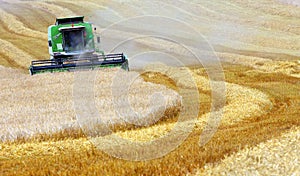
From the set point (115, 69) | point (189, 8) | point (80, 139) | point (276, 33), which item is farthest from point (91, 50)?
point (189, 8)

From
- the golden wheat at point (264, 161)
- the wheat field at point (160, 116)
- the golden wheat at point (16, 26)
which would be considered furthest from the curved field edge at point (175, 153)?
the golden wheat at point (16, 26)

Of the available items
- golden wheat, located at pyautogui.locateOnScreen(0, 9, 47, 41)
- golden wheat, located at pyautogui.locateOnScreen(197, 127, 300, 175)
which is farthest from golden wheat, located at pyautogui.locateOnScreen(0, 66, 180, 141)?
golden wheat, located at pyautogui.locateOnScreen(0, 9, 47, 41)

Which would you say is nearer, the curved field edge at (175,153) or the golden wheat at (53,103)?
the curved field edge at (175,153)

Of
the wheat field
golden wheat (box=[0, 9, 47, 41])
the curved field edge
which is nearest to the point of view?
the curved field edge

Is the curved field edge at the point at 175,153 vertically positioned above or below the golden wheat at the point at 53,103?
above

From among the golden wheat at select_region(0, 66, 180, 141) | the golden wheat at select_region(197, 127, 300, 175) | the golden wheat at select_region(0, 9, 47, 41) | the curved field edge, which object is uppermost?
the golden wheat at select_region(197, 127, 300, 175)

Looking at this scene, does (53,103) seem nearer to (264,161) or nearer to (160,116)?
(160,116)

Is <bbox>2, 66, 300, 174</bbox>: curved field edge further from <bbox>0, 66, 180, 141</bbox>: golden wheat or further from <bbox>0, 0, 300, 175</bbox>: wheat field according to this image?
<bbox>0, 66, 180, 141</bbox>: golden wheat

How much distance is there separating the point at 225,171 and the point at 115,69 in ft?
44.7

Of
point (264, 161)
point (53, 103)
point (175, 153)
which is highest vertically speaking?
point (264, 161)

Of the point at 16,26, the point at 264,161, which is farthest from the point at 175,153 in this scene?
the point at 16,26

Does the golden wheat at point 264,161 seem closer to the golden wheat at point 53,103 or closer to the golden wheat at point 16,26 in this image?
the golden wheat at point 53,103

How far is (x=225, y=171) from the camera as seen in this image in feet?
22.6

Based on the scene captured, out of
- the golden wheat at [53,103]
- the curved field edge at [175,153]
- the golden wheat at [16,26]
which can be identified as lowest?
the golden wheat at [16,26]
